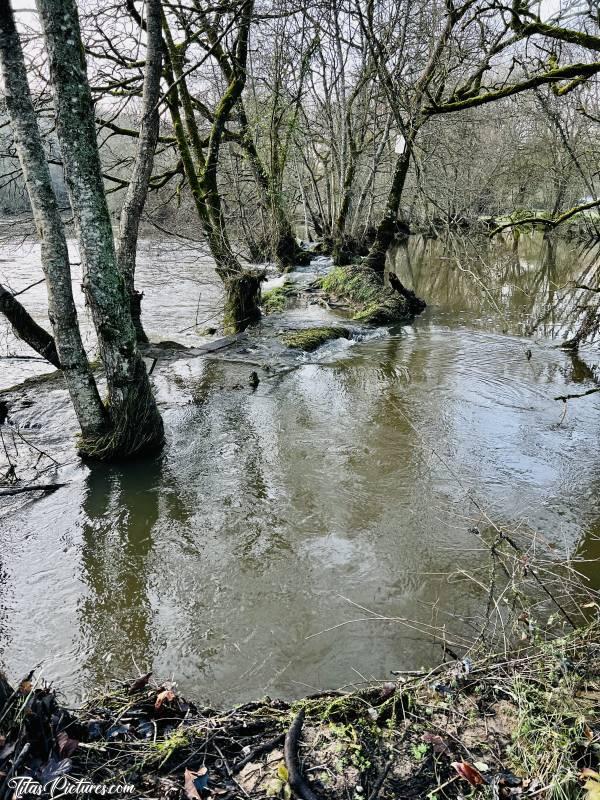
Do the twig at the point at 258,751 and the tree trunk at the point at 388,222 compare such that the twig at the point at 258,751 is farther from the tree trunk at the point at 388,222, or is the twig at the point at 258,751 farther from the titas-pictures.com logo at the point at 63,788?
the tree trunk at the point at 388,222

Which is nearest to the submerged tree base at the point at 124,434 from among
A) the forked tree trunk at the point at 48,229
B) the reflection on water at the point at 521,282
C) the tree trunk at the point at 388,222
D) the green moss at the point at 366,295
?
the forked tree trunk at the point at 48,229

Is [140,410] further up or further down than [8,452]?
further up

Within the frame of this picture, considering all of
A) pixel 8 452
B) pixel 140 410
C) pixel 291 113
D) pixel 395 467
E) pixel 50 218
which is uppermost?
pixel 291 113

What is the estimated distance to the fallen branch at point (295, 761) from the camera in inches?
83.4

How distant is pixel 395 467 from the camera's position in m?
6.12

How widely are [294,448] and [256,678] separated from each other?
340cm

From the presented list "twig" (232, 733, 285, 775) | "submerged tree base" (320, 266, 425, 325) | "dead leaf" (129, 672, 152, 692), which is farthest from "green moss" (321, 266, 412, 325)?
"twig" (232, 733, 285, 775)

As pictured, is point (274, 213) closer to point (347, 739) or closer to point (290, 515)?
point (290, 515)

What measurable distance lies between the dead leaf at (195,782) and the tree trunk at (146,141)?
5.06 meters

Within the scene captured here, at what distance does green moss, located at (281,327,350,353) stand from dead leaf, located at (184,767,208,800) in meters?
8.74

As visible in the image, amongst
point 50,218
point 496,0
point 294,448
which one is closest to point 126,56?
point 50,218

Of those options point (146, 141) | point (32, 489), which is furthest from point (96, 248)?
point (32, 489)

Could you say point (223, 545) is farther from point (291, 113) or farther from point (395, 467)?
point (291, 113)

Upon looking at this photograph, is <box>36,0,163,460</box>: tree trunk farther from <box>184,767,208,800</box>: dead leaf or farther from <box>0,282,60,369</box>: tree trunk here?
<box>184,767,208,800</box>: dead leaf
